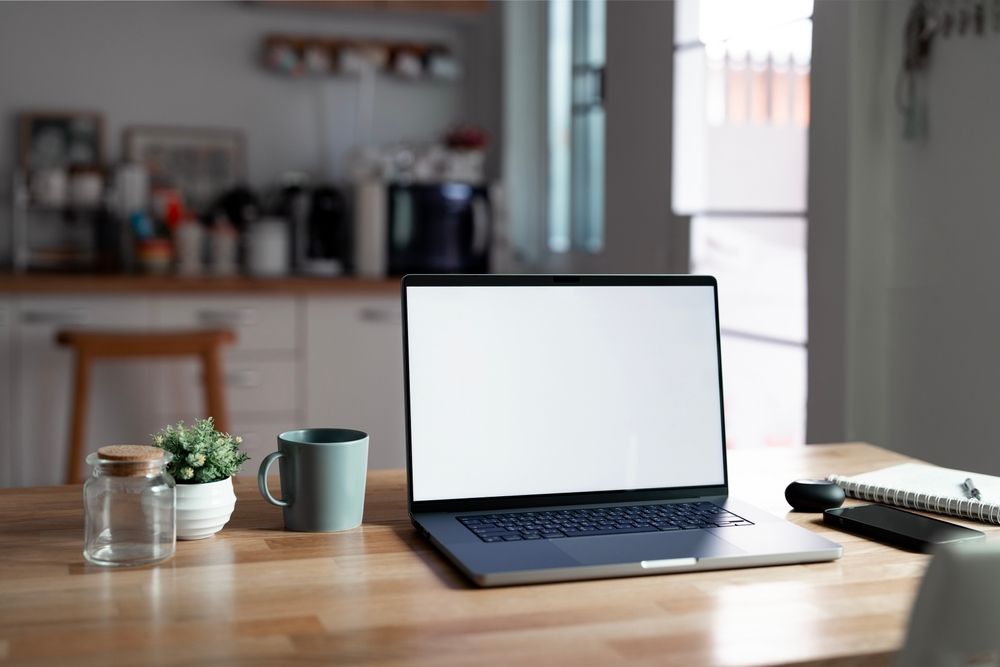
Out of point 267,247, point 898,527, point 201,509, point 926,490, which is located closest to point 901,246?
point 926,490

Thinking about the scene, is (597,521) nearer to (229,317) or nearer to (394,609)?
(394,609)

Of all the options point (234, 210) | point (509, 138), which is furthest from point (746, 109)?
point (234, 210)

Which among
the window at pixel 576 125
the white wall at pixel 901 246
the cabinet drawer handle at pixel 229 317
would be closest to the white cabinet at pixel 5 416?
the cabinet drawer handle at pixel 229 317

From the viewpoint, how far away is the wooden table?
80 centimetres

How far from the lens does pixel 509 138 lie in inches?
161

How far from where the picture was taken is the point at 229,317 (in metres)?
3.50

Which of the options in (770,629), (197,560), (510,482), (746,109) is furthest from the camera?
(746,109)

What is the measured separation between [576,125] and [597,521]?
2.68 metres

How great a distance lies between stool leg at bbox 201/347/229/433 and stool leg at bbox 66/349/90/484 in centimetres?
34

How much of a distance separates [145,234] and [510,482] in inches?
115

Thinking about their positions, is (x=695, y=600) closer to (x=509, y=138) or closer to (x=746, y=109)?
(x=746, y=109)

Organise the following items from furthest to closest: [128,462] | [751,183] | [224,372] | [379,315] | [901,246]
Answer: [379,315]
[224,372]
[751,183]
[901,246]
[128,462]

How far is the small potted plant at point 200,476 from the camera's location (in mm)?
1078

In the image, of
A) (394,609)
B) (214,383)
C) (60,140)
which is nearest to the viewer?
(394,609)
